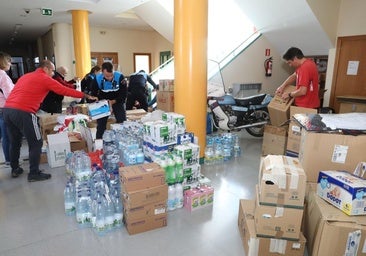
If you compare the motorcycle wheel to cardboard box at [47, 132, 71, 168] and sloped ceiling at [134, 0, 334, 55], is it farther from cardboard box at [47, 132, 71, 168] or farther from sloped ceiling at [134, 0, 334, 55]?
cardboard box at [47, 132, 71, 168]

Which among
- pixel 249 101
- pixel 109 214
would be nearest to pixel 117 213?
pixel 109 214

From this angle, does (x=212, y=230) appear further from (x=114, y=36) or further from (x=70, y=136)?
(x=114, y=36)

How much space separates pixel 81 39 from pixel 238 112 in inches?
192

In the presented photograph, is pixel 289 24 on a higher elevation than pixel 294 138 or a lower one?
higher

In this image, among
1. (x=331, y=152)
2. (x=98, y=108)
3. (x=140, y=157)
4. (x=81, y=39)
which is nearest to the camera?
(x=331, y=152)

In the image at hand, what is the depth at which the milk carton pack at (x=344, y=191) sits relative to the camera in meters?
1.70

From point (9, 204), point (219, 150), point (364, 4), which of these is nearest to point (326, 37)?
point (364, 4)

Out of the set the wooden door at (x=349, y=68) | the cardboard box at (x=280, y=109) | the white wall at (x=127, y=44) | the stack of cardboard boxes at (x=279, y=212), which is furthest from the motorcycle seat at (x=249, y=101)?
the white wall at (x=127, y=44)

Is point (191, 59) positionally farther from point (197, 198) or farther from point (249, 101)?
point (249, 101)

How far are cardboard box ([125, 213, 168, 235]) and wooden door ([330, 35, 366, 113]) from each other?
4975mm

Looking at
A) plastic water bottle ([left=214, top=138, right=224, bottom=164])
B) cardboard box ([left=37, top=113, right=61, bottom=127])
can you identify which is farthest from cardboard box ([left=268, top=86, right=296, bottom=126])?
cardboard box ([left=37, top=113, right=61, bottom=127])

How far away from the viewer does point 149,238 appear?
2.22 metres

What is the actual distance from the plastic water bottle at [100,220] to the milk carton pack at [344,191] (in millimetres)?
1721

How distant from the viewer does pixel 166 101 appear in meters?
4.68
